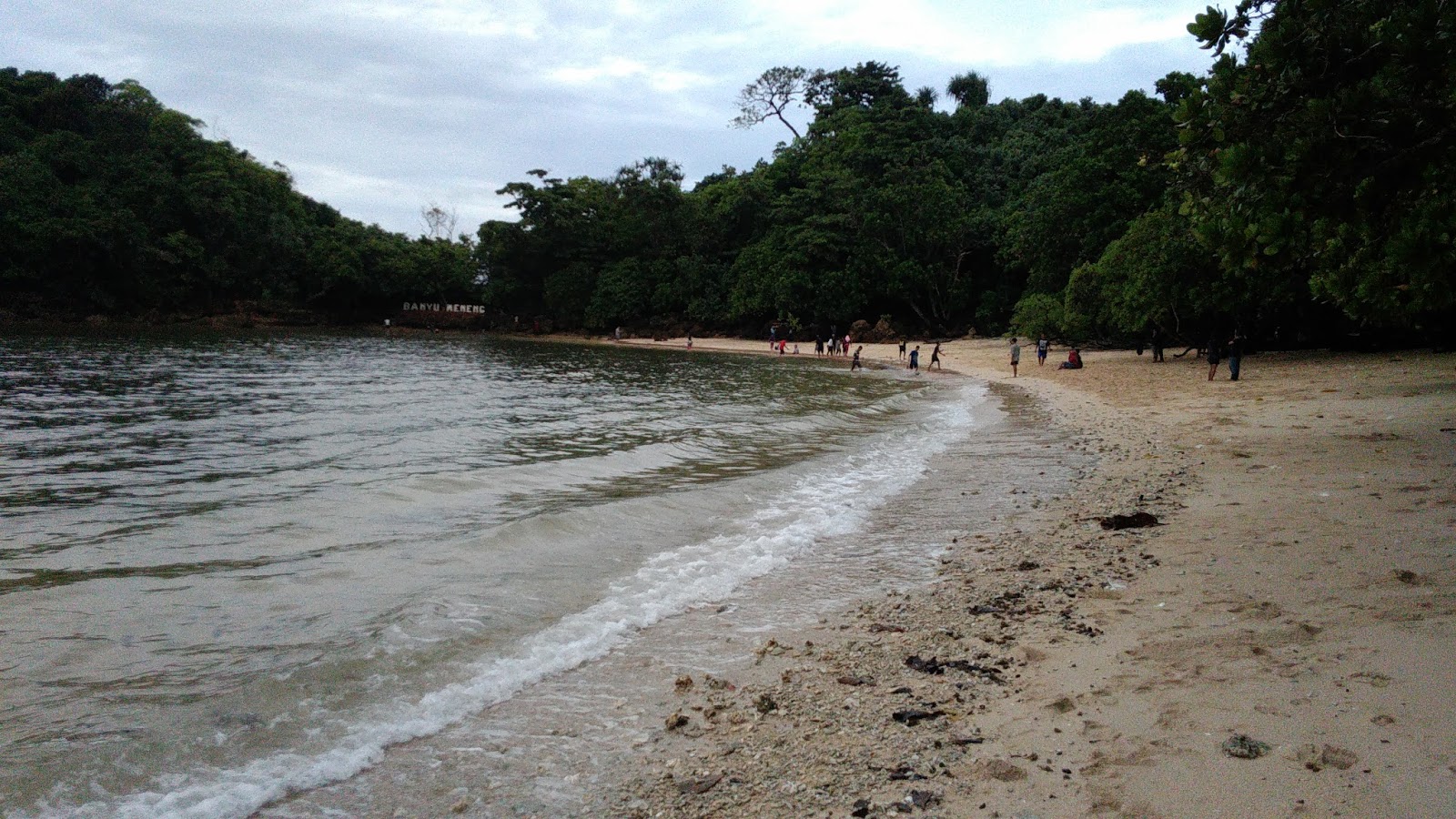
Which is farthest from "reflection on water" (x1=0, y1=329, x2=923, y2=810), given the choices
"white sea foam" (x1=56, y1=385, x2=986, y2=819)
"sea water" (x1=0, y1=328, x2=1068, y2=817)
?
"white sea foam" (x1=56, y1=385, x2=986, y2=819)

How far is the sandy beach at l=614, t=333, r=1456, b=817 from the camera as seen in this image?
313cm

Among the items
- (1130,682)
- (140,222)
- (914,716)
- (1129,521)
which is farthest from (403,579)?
(140,222)

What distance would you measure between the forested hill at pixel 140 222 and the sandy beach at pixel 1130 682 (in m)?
67.5

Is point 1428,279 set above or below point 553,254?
below

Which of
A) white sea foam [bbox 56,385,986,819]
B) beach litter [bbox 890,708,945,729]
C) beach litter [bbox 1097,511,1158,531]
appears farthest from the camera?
beach litter [bbox 1097,511,1158,531]

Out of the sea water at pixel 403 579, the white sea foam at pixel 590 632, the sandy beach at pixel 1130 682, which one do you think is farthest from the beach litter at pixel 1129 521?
the white sea foam at pixel 590 632

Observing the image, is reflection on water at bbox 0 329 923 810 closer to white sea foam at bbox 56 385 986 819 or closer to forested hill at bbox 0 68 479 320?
white sea foam at bbox 56 385 986 819

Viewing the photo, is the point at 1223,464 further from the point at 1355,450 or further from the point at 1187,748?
the point at 1187,748

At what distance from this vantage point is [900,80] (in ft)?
231

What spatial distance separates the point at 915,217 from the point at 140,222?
182 ft

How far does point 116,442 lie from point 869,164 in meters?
51.0

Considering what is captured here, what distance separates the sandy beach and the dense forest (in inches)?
131

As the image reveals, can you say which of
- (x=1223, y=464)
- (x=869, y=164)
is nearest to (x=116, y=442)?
(x=1223, y=464)

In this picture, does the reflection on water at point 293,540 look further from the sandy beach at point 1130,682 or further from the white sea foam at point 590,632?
→ the sandy beach at point 1130,682
